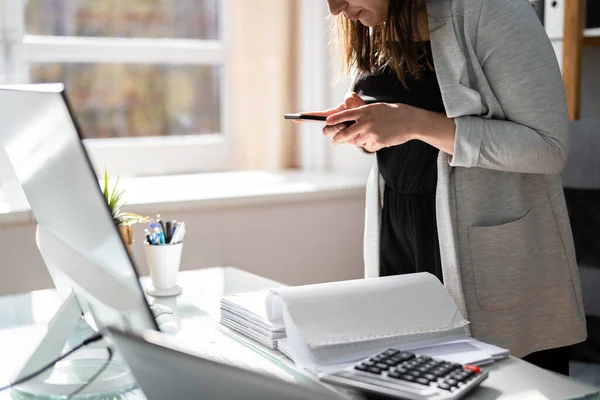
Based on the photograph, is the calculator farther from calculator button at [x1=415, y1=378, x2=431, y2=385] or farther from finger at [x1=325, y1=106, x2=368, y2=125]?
finger at [x1=325, y1=106, x2=368, y2=125]

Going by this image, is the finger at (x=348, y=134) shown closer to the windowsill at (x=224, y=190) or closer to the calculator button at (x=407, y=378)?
the calculator button at (x=407, y=378)

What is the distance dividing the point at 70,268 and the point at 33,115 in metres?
0.21

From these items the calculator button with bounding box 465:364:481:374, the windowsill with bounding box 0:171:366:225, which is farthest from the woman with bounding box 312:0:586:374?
the windowsill with bounding box 0:171:366:225

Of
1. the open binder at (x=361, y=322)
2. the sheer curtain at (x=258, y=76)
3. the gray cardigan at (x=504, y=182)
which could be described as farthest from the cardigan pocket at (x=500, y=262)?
the sheer curtain at (x=258, y=76)

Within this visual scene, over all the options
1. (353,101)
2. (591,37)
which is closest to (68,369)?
(353,101)

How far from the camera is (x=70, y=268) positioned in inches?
41.1

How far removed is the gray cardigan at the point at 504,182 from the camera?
1.37 meters

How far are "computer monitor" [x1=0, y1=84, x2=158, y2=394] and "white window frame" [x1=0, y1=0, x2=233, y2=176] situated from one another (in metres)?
1.79

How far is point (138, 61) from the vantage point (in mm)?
3035

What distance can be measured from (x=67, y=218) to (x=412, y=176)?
788 mm

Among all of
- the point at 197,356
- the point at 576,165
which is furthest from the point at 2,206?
the point at 197,356

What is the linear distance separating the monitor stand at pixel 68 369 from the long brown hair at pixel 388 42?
2.40 ft

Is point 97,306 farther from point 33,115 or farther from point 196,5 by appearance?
point 196,5

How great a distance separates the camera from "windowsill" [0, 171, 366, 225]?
2469 mm
